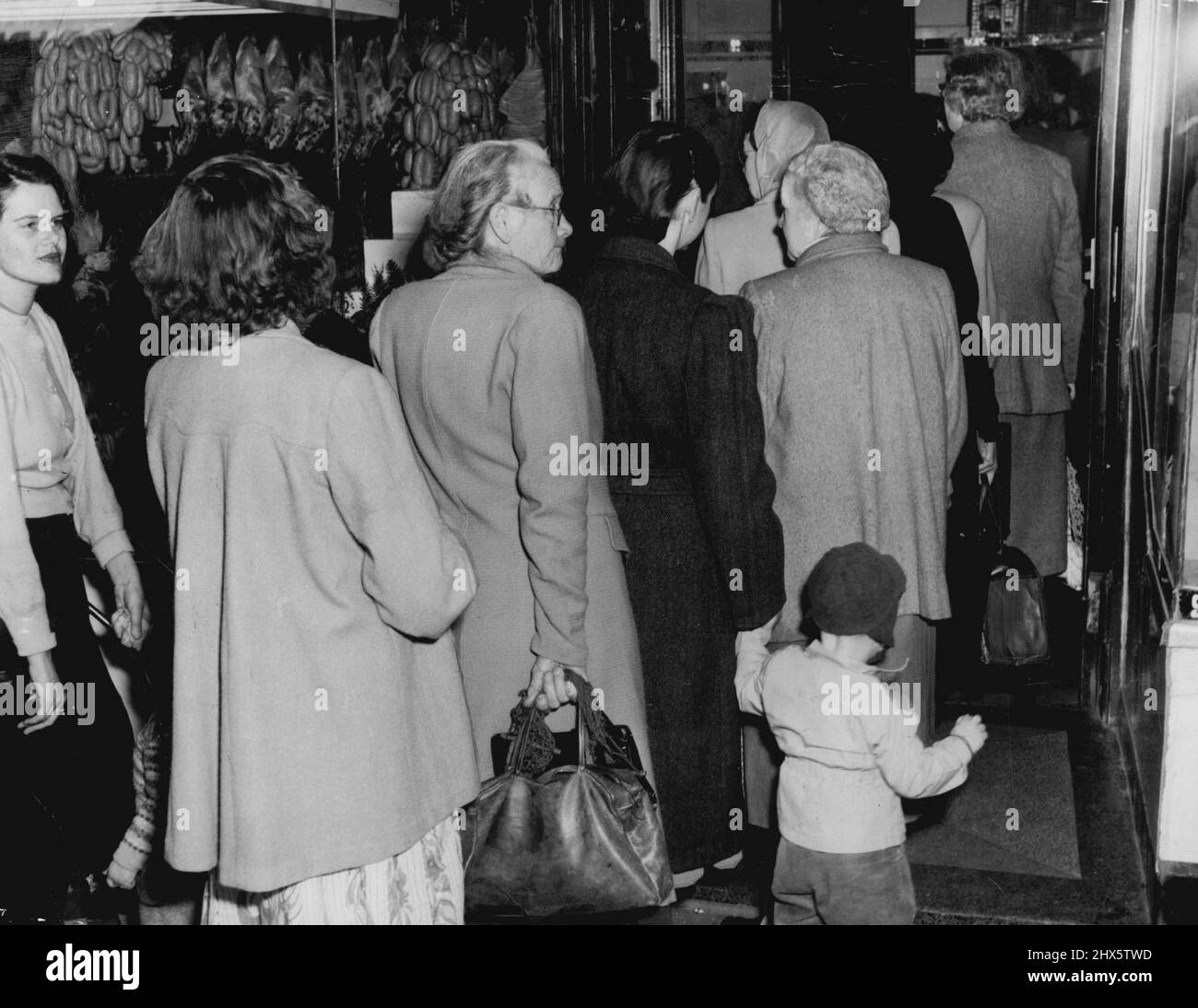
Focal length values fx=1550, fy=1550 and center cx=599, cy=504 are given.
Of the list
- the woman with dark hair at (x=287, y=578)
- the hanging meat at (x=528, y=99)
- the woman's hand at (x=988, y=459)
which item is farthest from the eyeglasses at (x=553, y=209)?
the woman's hand at (x=988, y=459)

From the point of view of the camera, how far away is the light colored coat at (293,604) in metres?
2.51

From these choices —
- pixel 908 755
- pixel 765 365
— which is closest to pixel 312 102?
pixel 765 365

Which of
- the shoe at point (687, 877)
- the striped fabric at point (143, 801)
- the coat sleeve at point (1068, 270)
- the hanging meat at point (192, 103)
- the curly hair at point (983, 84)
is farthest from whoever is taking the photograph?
the coat sleeve at point (1068, 270)

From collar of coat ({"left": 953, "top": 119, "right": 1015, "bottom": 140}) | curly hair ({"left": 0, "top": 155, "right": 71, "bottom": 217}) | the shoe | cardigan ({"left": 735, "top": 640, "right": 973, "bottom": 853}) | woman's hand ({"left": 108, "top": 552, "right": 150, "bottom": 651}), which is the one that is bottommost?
the shoe

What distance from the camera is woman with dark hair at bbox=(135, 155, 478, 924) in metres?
2.48

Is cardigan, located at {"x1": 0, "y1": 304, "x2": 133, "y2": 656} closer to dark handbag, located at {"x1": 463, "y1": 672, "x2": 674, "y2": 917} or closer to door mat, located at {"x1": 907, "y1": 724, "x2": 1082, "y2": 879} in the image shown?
dark handbag, located at {"x1": 463, "y1": 672, "x2": 674, "y2": 917}

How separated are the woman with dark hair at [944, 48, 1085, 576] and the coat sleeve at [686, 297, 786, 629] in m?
1.67

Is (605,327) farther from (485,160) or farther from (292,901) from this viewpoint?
(292,901)

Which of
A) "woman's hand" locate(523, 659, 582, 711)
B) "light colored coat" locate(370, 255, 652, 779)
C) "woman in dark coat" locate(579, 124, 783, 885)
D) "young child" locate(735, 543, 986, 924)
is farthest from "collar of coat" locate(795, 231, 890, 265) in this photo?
"woman's hand" locate(523, 659, 582, 711)

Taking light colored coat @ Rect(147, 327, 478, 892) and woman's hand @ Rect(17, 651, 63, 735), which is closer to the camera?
light colored coat @ Rect(147, 327, 478, 892)

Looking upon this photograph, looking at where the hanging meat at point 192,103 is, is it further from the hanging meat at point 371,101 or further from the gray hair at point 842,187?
the gray hair at point 842,187

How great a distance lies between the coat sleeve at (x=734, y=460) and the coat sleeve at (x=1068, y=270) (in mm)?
2086
